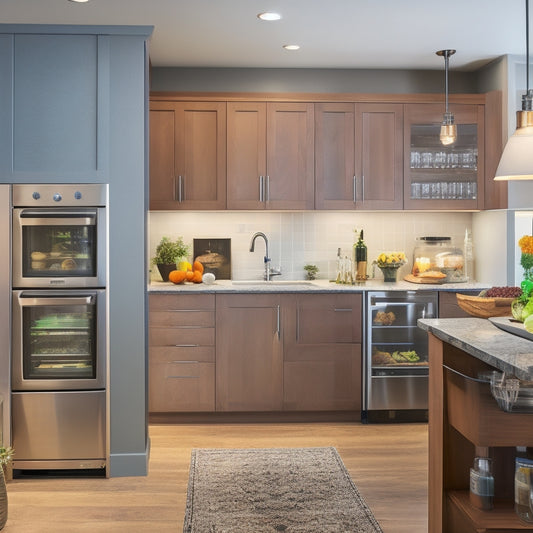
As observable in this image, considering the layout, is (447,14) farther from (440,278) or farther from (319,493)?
(319,493)

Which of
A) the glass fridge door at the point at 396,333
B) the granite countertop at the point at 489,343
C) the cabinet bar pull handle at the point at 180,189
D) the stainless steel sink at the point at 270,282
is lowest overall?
the glass fridge door at the point at 396,333

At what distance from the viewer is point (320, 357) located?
16.4 feet

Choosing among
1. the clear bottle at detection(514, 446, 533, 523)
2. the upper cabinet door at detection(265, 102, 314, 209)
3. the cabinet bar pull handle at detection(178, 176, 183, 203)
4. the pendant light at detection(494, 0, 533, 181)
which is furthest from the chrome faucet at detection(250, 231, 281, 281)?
the clear bottle at detection(514, 446, 533, 523)

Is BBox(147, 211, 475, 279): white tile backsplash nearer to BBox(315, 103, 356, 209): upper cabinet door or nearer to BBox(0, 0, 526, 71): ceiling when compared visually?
BBox(315, 103, 356, 209): upper cabinet door

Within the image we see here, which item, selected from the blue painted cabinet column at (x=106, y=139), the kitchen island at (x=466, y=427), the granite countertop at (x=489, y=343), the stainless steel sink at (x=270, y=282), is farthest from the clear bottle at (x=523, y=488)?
the stainless steel sink at (x=270, y=282)

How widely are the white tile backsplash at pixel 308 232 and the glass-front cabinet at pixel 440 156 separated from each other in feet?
1.23

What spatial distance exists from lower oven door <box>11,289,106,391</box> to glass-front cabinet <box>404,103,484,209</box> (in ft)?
8.48

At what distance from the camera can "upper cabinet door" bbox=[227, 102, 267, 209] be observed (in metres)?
5.24

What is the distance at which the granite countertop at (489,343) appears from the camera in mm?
2090

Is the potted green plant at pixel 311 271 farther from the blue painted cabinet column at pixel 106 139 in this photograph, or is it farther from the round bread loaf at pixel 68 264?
the round bread loaf at pixel 68 264

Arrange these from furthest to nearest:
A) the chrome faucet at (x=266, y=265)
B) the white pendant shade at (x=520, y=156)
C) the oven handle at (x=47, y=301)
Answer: the chrome faucet at (x=266, y=265)
the oven handle at (x=47, y=301)
the white pendant shade at (x=520, y=156)

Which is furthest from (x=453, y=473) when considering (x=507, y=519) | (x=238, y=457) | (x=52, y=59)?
(x=52, y=59)

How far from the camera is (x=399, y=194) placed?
5320mm

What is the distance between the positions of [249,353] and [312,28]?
219cm
